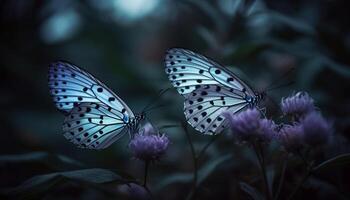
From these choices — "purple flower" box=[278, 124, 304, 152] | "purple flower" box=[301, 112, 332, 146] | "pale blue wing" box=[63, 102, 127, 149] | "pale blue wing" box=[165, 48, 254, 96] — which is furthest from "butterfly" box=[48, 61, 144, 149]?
"purple flower" box=[301, 112, 332, 146]

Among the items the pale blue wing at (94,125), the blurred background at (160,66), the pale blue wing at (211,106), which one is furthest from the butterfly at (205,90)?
the pale blue wing at (94,125)

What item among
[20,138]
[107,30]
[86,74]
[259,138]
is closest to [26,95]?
[20,138]

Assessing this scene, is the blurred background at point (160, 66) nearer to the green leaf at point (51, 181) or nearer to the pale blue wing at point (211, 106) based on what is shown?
the green leaf at point (51, 181)

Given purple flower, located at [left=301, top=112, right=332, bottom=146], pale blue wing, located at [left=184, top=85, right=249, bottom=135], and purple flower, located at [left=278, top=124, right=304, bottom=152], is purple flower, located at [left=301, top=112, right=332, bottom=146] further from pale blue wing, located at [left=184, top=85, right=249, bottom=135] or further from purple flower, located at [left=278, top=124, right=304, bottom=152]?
pale blue wing, located at [left=184, top=85, right=249, bottom=135]

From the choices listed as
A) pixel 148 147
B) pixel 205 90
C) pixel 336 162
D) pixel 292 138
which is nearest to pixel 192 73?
pixel 205 90

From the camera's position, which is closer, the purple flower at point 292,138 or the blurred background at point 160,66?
the purple flower at point 292,138

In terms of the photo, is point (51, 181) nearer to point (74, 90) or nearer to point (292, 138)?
point (74, 90)

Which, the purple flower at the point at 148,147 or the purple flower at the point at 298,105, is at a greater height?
the purple flower at the point at 298,105

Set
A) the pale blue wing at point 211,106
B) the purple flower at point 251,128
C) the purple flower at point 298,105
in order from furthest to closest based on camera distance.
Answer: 1. the pale blue wing at point 211,106
2. the purple flower at point 298,105
3. the purple flower at point 251,128
